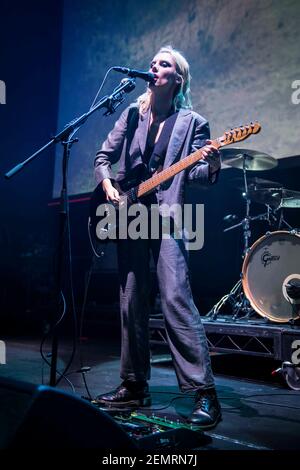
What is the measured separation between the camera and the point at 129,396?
2.51 metres

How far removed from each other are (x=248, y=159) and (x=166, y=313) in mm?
2185

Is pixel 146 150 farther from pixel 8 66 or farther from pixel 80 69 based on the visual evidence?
pixel 8 66

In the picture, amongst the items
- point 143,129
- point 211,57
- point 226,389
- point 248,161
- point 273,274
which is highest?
point 211,57

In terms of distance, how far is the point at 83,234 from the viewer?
7477mm

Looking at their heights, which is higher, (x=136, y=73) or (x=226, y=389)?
(x=136, y=73)

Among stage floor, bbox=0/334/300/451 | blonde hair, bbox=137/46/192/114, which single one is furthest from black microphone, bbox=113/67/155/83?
stage floor, bbox=0/334/300/451

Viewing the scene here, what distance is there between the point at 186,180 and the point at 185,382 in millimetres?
1088

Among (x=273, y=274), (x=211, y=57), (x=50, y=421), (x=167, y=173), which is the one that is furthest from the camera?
(x=211, y=57)

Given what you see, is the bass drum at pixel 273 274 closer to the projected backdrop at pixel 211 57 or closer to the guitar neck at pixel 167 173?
the projected backdrop at pixel 211 57

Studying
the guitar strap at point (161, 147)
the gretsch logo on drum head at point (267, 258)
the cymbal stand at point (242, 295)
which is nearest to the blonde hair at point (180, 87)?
the guitar strap at point (161, 147)

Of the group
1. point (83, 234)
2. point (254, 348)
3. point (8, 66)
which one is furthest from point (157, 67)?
point (83, 234)

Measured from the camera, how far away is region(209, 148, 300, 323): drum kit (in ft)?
12.2

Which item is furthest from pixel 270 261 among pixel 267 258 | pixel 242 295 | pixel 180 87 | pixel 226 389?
pixel 180 87

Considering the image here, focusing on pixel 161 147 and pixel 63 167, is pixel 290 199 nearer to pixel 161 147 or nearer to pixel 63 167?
pixel 161 147
